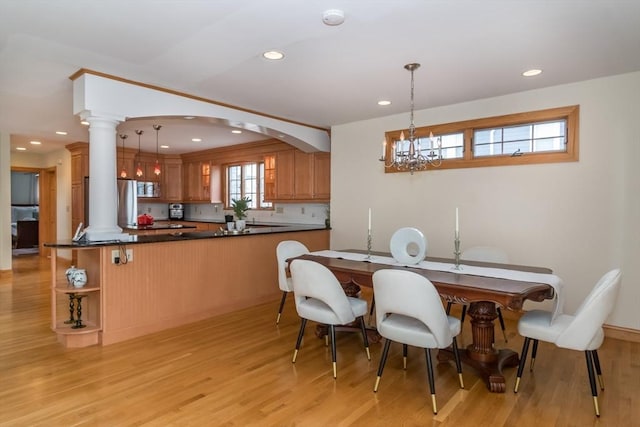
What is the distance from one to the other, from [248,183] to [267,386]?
5.56 meters

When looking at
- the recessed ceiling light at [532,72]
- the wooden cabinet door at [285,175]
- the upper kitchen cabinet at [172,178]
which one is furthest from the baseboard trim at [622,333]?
the upper kitchen cabinet at [172,178]

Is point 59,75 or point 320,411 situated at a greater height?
point 59,75

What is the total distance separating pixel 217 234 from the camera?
4531mm

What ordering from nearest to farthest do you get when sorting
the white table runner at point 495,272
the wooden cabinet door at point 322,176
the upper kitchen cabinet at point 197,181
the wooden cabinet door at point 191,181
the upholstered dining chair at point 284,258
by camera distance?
the white table runner at point 495,272 < the upholstered dining chair at point 284,258 < the wooden cabinet door at point 322,176 < the upper kitchen cabinet at point 197,181 < the wooden cabinet door at point 191,181

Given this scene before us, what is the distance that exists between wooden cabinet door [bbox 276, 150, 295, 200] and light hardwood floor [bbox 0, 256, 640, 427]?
3.23 meters

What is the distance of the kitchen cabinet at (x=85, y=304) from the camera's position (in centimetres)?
336

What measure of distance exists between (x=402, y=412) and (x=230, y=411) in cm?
109

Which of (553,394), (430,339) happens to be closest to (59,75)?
(430,339)

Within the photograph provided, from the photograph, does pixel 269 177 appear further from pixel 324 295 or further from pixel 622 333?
pixel 622 333

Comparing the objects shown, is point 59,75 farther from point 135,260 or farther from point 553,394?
point 553,394

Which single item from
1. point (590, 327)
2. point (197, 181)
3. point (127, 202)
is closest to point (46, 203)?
point (127, 202)

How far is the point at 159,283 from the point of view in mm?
3871

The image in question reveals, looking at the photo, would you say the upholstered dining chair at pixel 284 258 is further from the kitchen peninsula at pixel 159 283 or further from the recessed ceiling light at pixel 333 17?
the recessed ceiling light at pixel 333 17

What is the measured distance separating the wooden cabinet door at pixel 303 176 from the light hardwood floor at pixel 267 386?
304cm
